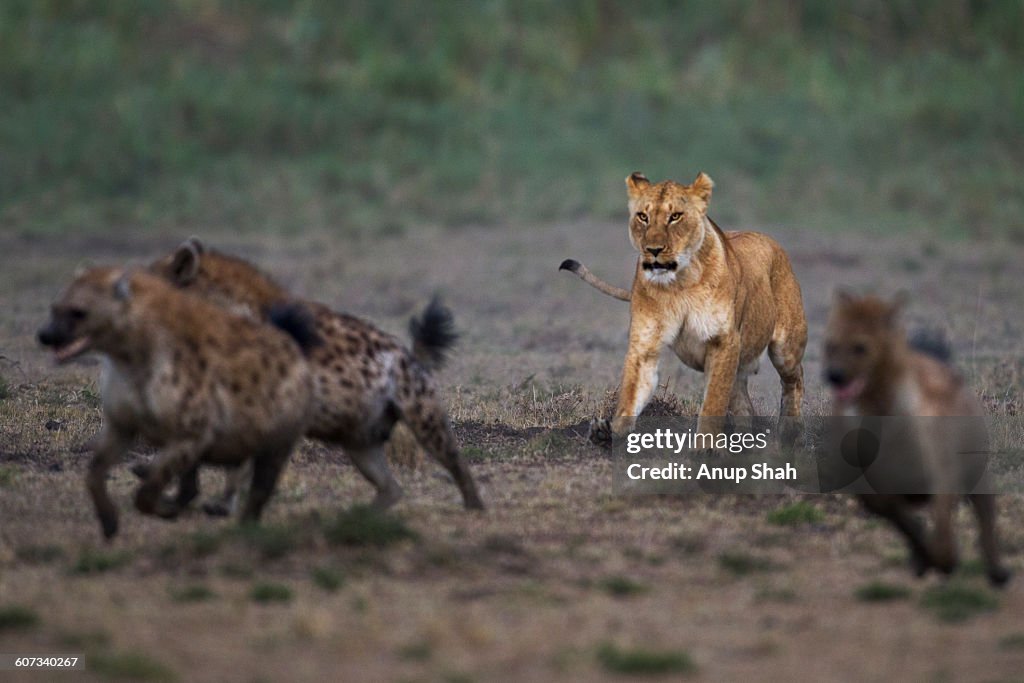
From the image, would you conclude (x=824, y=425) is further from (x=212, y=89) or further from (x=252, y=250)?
(x=212, y=89)

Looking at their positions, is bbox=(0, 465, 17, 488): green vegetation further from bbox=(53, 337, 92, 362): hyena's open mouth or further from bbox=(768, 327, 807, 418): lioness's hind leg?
bbox=(768, 327, 807, 418): lioness's hind leg

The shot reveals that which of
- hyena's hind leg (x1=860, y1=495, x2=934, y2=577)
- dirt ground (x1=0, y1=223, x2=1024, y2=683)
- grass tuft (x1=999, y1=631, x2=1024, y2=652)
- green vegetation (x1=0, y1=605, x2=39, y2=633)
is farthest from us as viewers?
hyena's hind leg (x1=860, y1=495, x2=934, y2=577)

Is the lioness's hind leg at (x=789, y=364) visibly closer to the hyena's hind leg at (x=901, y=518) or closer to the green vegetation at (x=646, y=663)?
the hyena's hind leg at (x=901, y=518)

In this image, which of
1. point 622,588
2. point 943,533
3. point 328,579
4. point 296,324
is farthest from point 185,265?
point 943,533

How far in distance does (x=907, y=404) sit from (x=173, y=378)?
306cm

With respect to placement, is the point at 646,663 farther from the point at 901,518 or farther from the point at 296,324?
the point at 296,324

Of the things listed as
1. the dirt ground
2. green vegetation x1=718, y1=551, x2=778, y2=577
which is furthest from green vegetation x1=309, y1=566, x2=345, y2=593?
green vegetation x1=718, y1=551, x2=778, y2=577

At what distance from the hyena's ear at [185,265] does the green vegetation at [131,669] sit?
2.87 metres

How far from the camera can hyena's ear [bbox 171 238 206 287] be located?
812 centimetres

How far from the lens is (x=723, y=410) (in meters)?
9.20

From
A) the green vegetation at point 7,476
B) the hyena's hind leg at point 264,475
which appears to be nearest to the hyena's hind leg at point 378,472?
the hyena's hind leg at point 264,475

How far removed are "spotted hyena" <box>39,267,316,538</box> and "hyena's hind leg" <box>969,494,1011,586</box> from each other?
2.97 m

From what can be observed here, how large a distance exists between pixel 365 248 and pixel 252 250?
151 cm

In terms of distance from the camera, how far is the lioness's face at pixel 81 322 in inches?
277
